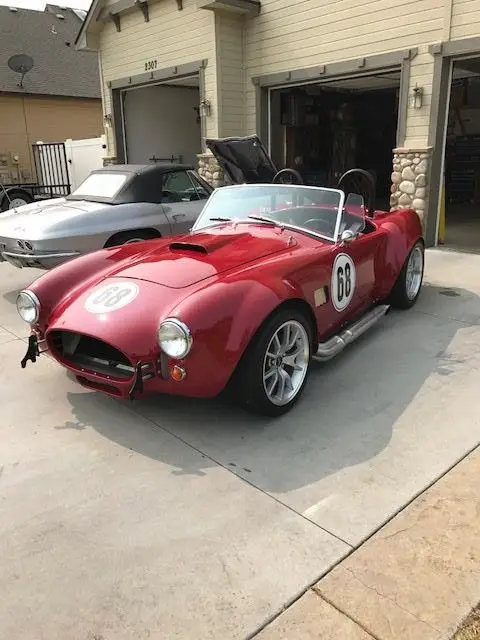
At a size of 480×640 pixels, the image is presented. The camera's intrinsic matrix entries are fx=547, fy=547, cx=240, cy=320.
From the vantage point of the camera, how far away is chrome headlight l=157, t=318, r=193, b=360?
9.36 feet


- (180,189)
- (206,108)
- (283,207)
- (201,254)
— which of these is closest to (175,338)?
(201,254)

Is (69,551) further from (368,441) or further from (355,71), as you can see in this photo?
(355,71)

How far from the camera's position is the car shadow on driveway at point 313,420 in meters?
2.94

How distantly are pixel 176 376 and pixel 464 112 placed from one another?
52.6ft

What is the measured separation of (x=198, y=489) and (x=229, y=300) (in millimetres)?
1017

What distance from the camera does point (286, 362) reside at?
3.45 metres

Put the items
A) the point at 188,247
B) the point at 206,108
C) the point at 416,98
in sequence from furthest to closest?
1. the point at 206,108
2. the point at 416,98
3. the point at 188,247

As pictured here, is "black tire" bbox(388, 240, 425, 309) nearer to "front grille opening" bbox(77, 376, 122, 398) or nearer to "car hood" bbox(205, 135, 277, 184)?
"car hood" bbox(205, 135, 277, 184)

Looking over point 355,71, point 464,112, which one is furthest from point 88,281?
point 464,112

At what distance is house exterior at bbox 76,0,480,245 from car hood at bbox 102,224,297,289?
541 cm

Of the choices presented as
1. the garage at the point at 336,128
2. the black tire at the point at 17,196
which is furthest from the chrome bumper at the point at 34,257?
the black tire at the point at 17,196

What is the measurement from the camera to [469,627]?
1.90 meters

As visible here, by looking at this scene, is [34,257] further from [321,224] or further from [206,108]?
[206,108]

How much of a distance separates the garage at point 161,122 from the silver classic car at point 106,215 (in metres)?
7.21
